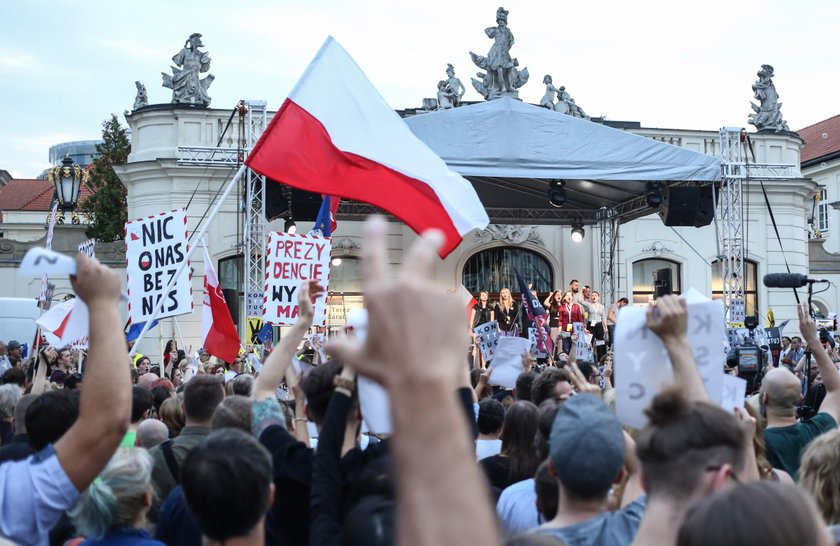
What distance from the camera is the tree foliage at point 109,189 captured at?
37.0 meters

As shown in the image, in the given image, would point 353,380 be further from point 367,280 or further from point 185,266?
point 185,266

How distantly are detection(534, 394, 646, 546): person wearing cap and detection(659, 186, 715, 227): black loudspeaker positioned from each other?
15515 mm

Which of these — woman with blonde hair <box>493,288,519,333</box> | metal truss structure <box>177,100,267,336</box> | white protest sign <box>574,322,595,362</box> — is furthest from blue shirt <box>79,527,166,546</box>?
woman with blonde hair <box>493,288,519,333</box>

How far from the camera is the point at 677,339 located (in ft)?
9.98

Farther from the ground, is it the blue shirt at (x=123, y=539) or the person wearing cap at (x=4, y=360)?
the person wearing cap at (x=4, y=360)

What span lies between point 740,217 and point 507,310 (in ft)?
16.5

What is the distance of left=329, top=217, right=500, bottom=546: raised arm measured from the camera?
1.31 meters

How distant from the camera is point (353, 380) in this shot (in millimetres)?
3668

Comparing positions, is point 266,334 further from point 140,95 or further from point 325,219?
point 140,95

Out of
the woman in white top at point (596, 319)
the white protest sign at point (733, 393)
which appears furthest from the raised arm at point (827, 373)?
the woman in white top at point (596, 319)

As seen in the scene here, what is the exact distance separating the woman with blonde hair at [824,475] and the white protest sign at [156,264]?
6263 mm

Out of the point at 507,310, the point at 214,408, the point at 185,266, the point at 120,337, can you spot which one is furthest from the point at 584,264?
the point at 120,337

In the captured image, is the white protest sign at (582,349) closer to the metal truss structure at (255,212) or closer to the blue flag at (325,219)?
the blue flag at (325,219)

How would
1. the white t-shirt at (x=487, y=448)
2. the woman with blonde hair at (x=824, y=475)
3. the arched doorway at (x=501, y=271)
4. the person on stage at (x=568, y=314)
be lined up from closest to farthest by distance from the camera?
1. the woman with blonde hair at (x=824, y=475)
2. the white t-shirt at (x=487, y=448)
3. the person on stage at (x=568, y=314)
4. the arched doorway at (x=501, y=271)
